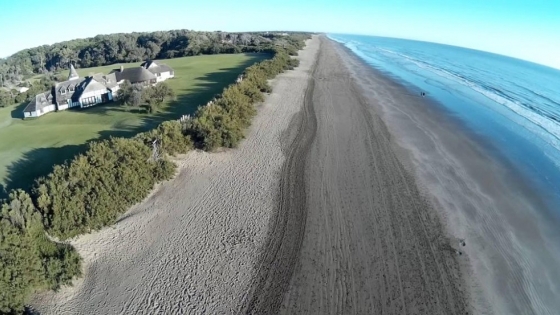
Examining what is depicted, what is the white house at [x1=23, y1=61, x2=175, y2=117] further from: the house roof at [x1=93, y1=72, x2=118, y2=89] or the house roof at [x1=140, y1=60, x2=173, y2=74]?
the house roof at [x1=140, y1=60, x2=173, y2=74]

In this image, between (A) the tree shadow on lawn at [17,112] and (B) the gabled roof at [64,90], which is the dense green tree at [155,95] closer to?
(B) the gabled roof at [64,90]

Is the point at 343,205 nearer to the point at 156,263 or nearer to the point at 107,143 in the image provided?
the point at 156,263

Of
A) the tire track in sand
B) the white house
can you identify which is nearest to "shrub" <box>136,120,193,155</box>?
the tire track in sand

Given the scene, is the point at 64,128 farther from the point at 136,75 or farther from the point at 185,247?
the point at 185,247

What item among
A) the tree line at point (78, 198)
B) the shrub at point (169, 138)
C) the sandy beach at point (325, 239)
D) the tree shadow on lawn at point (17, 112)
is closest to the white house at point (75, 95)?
A: the tree shadow on lawn at point (17, 112)

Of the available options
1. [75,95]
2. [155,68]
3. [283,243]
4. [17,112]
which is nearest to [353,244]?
[283,243]

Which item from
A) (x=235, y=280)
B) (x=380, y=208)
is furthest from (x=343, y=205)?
(x=235, y=280)

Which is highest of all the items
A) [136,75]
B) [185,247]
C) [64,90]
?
[136,75]
